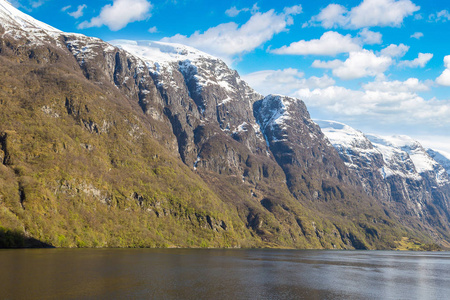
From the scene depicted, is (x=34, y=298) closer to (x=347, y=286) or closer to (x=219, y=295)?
(x=219, y=295)

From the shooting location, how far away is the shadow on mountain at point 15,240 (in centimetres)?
17488

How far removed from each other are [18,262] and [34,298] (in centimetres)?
5112

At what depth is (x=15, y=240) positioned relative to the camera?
181625 mm

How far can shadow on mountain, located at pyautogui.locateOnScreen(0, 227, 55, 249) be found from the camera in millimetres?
174875

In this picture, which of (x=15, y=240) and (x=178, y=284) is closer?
(x=178, y=284)

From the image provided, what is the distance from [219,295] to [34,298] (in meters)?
36.7

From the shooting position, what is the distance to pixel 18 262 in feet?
A: 378

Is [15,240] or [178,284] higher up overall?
[178,284]

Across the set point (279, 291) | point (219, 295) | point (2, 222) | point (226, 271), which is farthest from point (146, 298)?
point (2, 222)

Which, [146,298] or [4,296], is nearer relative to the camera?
[4,296]

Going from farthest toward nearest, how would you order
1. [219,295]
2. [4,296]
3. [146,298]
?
[219,295]
[146,298]
[4,296]

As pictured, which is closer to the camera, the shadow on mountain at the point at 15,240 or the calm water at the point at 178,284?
the calm water at the point at 178,284

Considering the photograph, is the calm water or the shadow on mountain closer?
the calm water

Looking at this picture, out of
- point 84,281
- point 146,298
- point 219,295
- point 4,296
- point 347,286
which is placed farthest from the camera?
point 347,286
